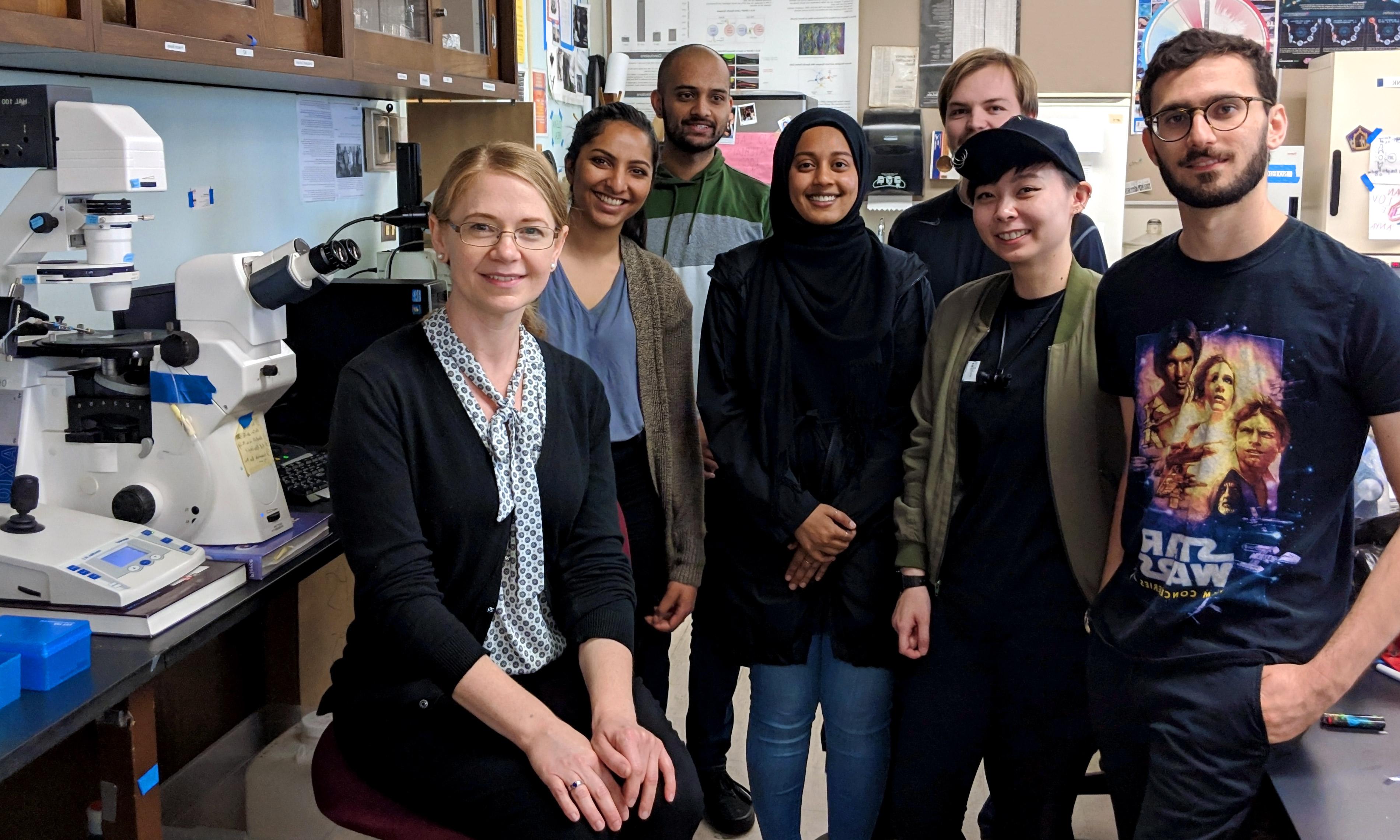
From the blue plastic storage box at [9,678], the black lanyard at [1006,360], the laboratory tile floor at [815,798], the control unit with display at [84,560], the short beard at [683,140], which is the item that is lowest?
the laboratory tile floor at [815,798]

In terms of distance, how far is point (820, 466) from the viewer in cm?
186

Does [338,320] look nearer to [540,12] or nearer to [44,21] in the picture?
[44,21]

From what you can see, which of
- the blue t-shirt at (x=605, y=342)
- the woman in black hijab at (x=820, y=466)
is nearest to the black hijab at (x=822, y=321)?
the woman in black hijab at (x=820, y=466)

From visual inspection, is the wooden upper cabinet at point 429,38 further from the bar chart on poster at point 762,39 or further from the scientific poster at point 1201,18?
the scientific poster at point 1201,18

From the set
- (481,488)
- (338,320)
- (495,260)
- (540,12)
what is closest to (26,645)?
(481,488)

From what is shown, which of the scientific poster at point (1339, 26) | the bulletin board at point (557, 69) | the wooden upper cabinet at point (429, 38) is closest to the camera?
the wooden upper cabinet at point (429, 38)

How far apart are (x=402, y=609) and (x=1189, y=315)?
1056 mm

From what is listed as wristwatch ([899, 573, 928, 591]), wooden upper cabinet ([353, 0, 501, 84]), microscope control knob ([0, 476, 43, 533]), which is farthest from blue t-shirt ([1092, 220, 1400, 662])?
wooden upper cabinet ([353, 0, 501, 84])

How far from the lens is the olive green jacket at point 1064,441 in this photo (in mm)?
1585

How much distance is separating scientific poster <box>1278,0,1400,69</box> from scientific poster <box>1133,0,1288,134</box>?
0.05m

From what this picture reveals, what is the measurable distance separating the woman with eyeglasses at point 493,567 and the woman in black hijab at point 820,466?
1.06 ft

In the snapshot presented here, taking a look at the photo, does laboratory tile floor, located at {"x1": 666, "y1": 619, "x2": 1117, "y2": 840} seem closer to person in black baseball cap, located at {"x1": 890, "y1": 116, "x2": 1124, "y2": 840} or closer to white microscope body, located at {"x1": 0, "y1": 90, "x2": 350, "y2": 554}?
person in black baseball cap, located at {"x1": 890, "y1": 116, "x2": 1124, "y2": 840}

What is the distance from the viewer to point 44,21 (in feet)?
4.77

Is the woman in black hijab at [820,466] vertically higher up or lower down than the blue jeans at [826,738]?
higher up
